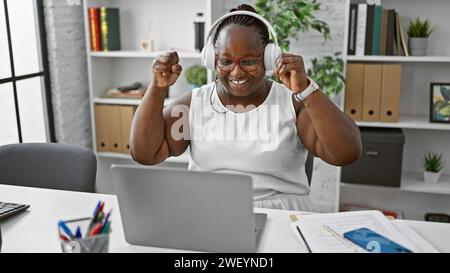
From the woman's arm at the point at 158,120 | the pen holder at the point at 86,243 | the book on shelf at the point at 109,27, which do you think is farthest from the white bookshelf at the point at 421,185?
the pen holder at the point at 86,243

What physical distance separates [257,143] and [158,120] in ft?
1.11

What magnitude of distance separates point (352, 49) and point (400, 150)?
63 cm

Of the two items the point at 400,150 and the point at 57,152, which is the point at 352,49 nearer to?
the point at 400,150

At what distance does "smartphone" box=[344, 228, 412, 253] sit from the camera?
106 centimetres

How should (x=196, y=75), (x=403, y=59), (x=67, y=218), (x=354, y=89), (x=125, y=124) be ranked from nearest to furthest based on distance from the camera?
(x=67, y=218)
(x=403, y=59)
(x=354, y=89)
(x=196, y=75)
(x=125, y=124)

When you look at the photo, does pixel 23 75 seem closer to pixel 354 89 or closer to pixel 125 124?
pixel 125 124

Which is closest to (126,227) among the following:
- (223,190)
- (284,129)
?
(223,190)

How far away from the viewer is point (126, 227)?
1101mm

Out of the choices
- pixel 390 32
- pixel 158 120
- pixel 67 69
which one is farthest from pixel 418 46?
pixel 67 69

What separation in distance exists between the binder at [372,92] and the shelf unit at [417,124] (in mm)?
44

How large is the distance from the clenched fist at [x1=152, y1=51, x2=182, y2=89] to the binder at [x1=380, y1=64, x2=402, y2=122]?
1.60m

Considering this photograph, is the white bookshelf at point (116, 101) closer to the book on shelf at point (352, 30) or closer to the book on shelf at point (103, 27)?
the book on shelf at point (103, 27)

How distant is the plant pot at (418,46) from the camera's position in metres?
2.61

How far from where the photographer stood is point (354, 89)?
269cm
